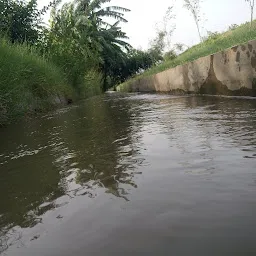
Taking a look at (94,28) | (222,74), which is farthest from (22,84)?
(94,28)

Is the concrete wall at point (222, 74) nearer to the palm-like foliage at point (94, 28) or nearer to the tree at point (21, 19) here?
the tree at point (21, 19)

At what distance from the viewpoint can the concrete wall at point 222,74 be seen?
4.67 meters

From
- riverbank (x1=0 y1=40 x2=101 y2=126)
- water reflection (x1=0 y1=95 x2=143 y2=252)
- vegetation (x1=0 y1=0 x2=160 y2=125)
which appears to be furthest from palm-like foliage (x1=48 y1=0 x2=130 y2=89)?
water reflection (x1=0 y1=95 x2=143 y2=252)

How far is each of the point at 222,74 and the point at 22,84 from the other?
11.1 feet

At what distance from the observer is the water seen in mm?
890

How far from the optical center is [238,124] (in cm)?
264

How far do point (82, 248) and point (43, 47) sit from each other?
33.0ft

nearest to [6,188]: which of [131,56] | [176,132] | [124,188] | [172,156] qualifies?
[124,188]

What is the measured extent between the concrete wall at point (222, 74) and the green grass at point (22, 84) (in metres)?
3.00

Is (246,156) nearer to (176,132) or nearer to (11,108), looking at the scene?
(176,132)

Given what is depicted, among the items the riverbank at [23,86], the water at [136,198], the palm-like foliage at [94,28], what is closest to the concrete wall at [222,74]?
the water at [136,198]

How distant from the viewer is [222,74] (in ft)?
18.0

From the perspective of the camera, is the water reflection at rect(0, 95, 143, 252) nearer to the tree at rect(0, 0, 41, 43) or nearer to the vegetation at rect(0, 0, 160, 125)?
the vegetation at rect(0, 0, 160, 125)

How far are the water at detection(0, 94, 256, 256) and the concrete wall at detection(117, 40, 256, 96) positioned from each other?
268cm
